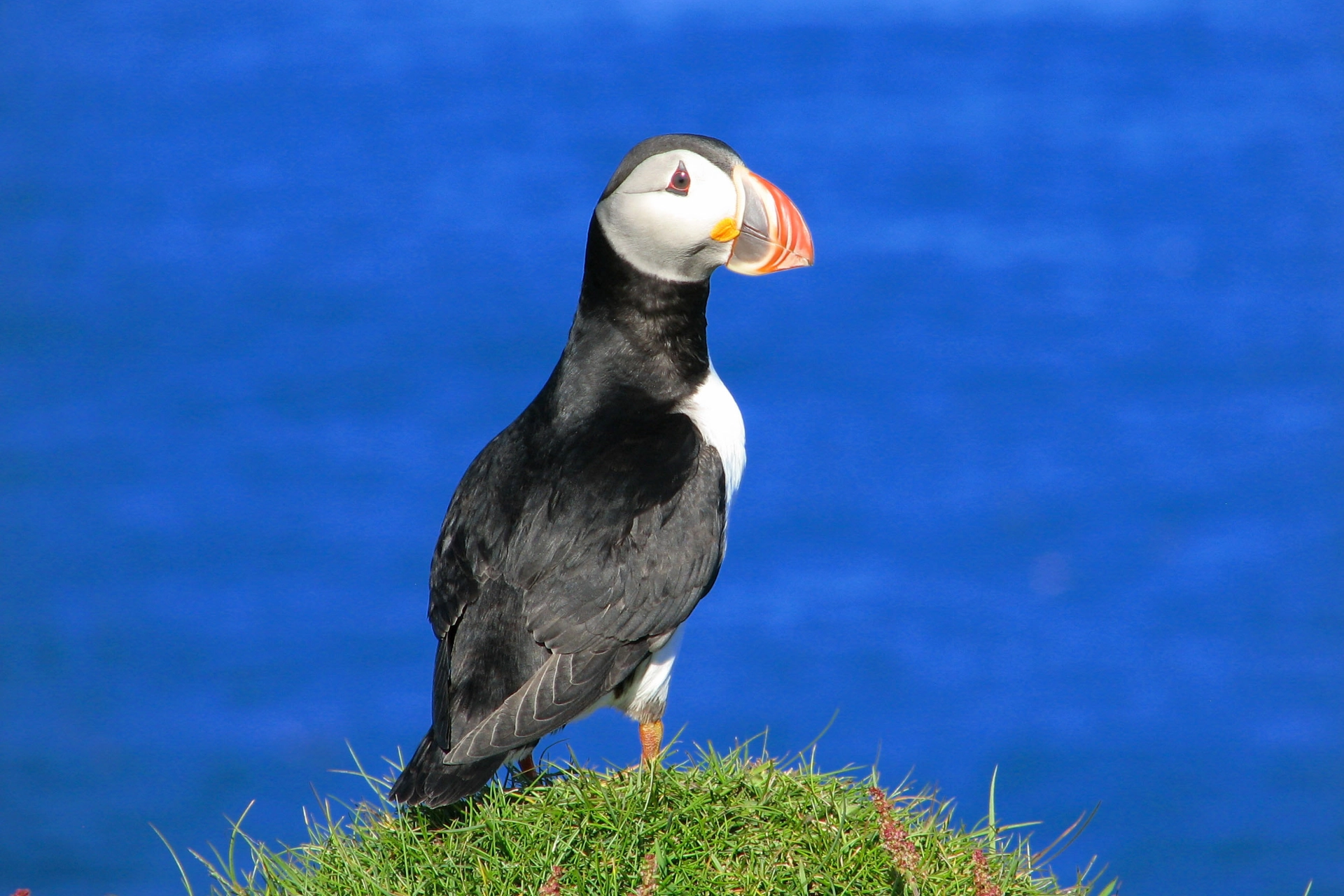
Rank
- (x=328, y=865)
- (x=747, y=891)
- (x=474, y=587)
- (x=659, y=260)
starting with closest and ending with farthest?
(x=747, y=891)
(x=328, y=865)
(x=474, y=587)
(x=659, y=260)

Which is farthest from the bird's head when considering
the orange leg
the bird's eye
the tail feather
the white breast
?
the tail feather

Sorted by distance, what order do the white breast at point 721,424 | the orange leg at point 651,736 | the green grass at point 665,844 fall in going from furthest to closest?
1. the white breast at point 721,424
2. the orange leg at point 651,736
3. the green grass at point 665,844

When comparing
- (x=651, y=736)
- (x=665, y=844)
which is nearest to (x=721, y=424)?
(x=651, y=736)

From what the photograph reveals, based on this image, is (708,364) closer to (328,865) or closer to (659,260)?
(659,260)

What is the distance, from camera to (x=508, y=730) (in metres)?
2.45

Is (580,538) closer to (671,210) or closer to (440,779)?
(440,779)

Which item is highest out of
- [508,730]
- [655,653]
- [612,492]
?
[612,492]

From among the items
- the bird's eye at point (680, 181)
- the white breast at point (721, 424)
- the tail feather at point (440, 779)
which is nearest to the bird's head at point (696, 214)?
the bird's eye at point (680, 181)

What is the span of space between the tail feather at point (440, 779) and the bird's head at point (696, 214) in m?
1.13

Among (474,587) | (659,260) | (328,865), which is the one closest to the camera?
(328,865)

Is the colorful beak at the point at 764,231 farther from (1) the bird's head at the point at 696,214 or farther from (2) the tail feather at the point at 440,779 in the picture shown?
(2) the tail feather at the point at 440,779

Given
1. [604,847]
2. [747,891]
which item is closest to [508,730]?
[604,847]

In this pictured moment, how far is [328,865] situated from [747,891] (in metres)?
0.76

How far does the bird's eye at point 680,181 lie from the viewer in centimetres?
283
